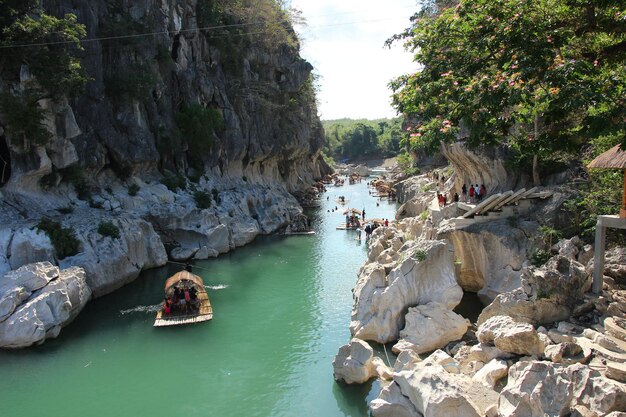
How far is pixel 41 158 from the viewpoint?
20938mm

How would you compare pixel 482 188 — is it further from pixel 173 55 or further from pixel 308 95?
pixel 308 95

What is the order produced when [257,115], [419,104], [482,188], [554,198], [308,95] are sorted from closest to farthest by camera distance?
1. [419,104]
2. [554,198]
3. [482,188]
4. [257,115]
5. [308,95]

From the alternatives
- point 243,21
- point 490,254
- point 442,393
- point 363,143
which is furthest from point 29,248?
point 363,143

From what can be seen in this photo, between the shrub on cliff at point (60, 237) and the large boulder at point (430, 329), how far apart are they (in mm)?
13442

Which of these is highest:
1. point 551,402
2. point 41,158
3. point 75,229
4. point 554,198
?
point 41,158

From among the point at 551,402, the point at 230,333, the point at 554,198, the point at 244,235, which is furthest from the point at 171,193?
the point at 551,402

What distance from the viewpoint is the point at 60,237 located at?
62.6 feet

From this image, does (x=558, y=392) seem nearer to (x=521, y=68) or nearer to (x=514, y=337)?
(x=514, y=337)

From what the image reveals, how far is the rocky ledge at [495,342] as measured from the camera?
8.51m

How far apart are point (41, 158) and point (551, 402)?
2106 cm

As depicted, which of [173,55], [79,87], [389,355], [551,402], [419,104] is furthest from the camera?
[173,55]

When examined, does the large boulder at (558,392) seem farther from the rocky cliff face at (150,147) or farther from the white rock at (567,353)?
the rocky cliff face at (150,147)

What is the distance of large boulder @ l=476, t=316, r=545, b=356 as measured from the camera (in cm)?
1077

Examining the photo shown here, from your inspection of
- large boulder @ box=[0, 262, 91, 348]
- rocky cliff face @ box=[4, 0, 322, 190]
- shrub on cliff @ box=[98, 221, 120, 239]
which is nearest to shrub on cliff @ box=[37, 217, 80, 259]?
shrub on cliff @ box=[98, 221, 120, 239]
